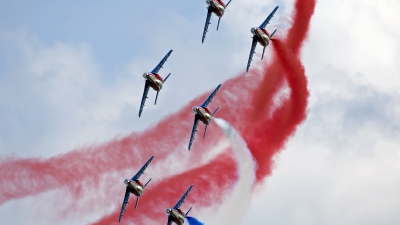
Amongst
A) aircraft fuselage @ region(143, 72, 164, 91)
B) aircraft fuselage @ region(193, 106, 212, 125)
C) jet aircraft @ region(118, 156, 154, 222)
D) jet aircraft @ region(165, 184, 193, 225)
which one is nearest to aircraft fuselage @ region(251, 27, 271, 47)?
aircraft fuselage @ region(193, 106, 212, 125)

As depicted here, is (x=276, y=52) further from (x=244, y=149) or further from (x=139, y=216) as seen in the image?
(x=139, y=216)

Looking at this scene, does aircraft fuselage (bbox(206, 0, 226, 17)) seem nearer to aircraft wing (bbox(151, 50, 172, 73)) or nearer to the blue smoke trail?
aircraft wing (bbox(151, 50, 172, 73))

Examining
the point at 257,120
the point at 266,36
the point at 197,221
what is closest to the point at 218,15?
the point at 266,36

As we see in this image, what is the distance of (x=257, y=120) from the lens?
50.2 meters

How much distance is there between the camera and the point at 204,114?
1924 inches

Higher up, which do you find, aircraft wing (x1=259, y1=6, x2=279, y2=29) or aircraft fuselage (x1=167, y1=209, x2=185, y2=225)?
aircraft wing (x1=259, y1=6, x2=279, y2=29)

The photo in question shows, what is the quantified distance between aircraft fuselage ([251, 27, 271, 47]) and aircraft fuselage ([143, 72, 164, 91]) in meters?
8.24

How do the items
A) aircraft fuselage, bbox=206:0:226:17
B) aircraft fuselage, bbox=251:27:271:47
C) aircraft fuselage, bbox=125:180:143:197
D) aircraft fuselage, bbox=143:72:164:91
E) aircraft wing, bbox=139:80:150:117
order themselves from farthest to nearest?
aircraft wing, bbox=139:80:150:117, aircraft fuselage, bbox=206:0:226:17, aircraft fuselage, bbox=143:72:164:91, aircraft fuselage, bbox=125:180:143:197, aircraft fuselage, bbox=251:27:271:47

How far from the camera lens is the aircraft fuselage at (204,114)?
1927 inches

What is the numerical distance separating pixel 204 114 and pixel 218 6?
30.2ft

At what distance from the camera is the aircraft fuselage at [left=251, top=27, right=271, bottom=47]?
50250 mm

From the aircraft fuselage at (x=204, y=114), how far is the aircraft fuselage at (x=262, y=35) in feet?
22.4

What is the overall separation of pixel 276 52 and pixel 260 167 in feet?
30.3

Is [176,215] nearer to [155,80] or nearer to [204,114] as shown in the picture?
[204,114]
